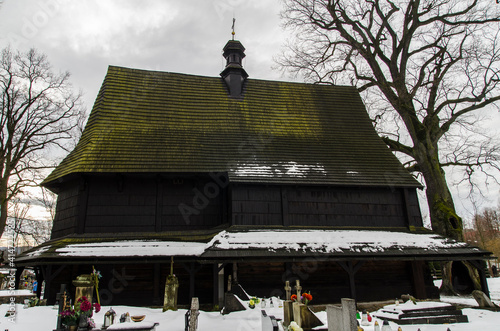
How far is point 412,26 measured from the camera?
17891 mm

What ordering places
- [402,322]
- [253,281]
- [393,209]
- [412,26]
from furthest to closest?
[412,26], [393,209], [253,281], [402,322]

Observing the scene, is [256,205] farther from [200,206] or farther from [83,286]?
[83,286]

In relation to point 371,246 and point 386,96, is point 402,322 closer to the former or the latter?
point 371,246

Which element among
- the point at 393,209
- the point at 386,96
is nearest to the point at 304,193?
the point at 393,209

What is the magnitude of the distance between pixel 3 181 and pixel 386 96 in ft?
68.9

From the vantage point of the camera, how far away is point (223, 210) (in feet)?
42.1

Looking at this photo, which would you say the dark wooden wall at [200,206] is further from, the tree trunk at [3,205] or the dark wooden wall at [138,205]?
the tree trunk at [3,205]

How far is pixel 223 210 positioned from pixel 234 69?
7.75 m

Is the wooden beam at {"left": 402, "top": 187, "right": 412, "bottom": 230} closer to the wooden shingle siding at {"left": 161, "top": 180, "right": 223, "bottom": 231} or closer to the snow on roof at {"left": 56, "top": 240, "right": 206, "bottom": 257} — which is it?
the wooden shingle siding at {"left": 161, "top": 180, "right": 223, "bottom": 231}

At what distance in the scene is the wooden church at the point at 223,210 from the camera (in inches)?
431

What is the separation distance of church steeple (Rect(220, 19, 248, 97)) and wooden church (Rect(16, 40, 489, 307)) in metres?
1.74

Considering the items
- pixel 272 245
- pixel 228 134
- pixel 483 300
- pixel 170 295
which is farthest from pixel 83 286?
pixel 483 300

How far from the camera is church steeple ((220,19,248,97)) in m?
16.5

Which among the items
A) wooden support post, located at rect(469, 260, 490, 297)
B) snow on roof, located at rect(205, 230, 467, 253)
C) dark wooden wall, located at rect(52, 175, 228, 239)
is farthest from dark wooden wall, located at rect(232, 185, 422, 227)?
wooden support post, located at rect(469, 260, 490, 297)
